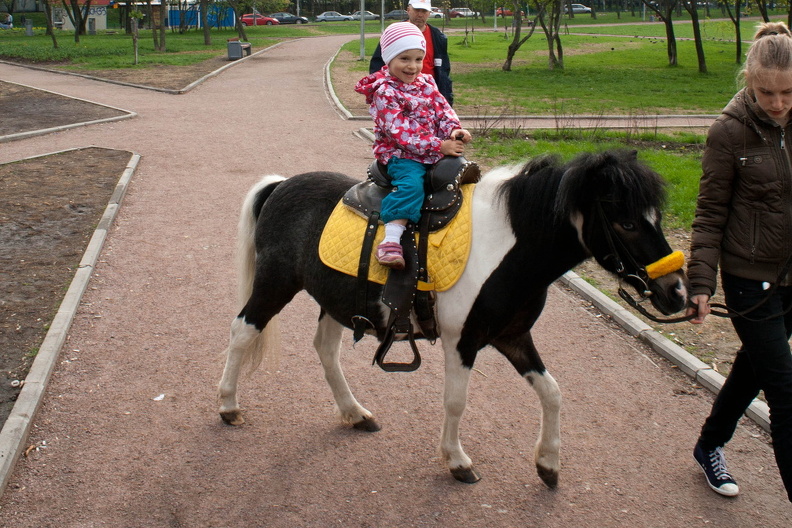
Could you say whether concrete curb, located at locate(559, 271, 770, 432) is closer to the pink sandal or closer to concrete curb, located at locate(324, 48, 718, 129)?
the pink sandal

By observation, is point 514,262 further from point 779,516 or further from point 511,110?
point 511,110

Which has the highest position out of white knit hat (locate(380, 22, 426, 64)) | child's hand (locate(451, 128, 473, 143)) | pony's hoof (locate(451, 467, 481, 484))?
white knit hat (locate(380, 22, 426, 64))

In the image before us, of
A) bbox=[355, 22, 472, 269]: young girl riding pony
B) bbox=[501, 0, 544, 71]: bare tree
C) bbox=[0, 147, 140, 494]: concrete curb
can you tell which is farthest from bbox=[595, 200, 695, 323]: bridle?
bbox=[501, 0, 544, 71]: bare tree

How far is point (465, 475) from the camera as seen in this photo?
416 cm

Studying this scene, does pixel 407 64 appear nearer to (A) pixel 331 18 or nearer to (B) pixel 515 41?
(B) pixel 515 41

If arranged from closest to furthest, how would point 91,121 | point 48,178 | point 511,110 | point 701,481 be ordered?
1. point 701,481
2. point 48,178
3. point 91,121
4. point 511,110

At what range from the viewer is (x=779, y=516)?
383 cm

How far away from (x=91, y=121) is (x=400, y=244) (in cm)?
1406

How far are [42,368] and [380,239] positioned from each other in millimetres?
2737

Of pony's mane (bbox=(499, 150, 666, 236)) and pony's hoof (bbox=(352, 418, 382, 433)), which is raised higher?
pony's mane (bbox=(499, 150, 666, 236))

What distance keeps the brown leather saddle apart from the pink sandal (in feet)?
0.31

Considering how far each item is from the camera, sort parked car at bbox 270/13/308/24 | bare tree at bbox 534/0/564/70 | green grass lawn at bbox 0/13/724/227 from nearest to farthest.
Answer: green grass lawn at bbox 0/13/724/227 → bare tree at bbox 534/0/564/70 → parked car at bbox 270/13/308/24

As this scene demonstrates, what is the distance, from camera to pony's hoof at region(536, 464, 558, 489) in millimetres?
4102

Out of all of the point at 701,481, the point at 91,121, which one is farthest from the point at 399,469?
the point at 91,121
